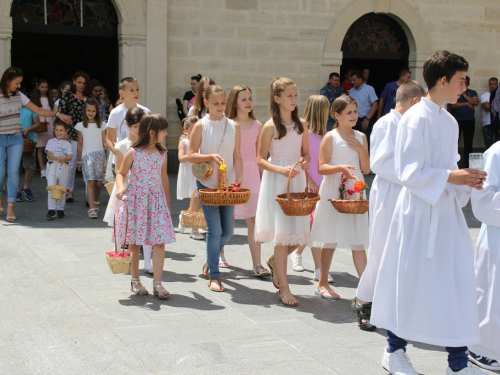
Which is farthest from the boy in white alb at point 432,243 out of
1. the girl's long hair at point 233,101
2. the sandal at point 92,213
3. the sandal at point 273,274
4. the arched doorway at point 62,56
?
the arched doorway at point 62,56

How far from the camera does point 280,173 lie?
6.01m

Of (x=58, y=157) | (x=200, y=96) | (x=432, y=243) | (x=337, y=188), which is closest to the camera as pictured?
(x=432, y=243)

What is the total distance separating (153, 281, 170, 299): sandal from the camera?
6031mm

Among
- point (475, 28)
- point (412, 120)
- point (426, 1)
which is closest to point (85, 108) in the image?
point (412, 120)

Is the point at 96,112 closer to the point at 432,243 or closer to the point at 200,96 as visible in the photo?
the point at 200,96

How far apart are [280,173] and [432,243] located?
1.99 meters

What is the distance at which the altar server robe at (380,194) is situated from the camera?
4.87 metres

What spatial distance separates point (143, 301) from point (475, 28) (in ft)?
40.3

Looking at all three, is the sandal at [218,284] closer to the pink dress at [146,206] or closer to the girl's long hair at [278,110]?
the pink dress at [146,206]

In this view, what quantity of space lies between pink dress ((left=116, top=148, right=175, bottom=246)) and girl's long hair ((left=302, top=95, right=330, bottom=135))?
1.39 metres

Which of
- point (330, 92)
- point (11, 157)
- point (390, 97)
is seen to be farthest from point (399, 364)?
point (390, 97)

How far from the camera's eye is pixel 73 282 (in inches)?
255

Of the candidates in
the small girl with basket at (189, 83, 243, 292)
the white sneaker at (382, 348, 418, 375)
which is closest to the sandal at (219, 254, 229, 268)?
the small girl with basket at (189, 83, 243, 292)

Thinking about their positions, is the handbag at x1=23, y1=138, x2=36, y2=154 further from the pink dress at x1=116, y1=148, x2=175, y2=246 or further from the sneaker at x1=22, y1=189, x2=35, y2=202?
the pink dress at x1=116, y1=148, x2=175, y2=246
